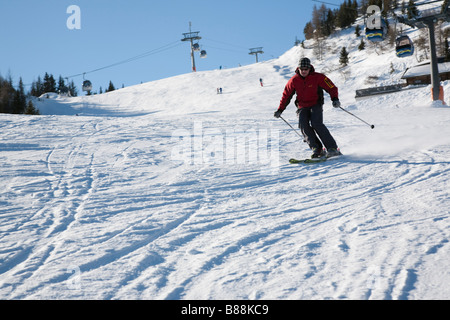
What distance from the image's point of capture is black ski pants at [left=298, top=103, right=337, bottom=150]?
562 cm

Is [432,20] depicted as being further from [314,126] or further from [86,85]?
[86,85]

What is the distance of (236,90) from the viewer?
44.2 metres

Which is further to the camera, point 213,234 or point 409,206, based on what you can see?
point 409,206

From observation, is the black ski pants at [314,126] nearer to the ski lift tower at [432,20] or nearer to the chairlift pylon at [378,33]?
the ski lift tower at [432,20]

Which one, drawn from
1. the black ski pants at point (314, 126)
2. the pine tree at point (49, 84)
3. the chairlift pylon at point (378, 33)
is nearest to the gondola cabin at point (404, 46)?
the chairlift pylon at point (378, 33)

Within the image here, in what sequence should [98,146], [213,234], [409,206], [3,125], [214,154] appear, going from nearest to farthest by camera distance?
[213,234] < [409,206] < [214,154] < [98,146] < [3,125]

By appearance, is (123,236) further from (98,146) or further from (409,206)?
(98,146)

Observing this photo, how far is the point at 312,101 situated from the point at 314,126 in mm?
385

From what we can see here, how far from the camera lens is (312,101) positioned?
561 cm

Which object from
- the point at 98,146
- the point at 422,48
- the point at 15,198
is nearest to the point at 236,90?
the point at 422,48

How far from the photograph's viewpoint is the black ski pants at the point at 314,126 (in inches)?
221

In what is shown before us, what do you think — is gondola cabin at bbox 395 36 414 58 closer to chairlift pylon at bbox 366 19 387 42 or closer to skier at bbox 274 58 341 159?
chairlift pylon at bbox 366 19 387 42

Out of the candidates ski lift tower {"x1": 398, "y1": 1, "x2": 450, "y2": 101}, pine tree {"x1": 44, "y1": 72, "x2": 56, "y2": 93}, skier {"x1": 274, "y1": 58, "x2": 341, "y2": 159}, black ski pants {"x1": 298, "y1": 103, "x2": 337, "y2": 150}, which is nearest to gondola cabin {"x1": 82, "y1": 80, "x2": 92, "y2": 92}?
ski lift tower {"x1": 398, "y1": 1, "x2": 450, "y2": 101}

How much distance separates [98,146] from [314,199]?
19.2 feet
